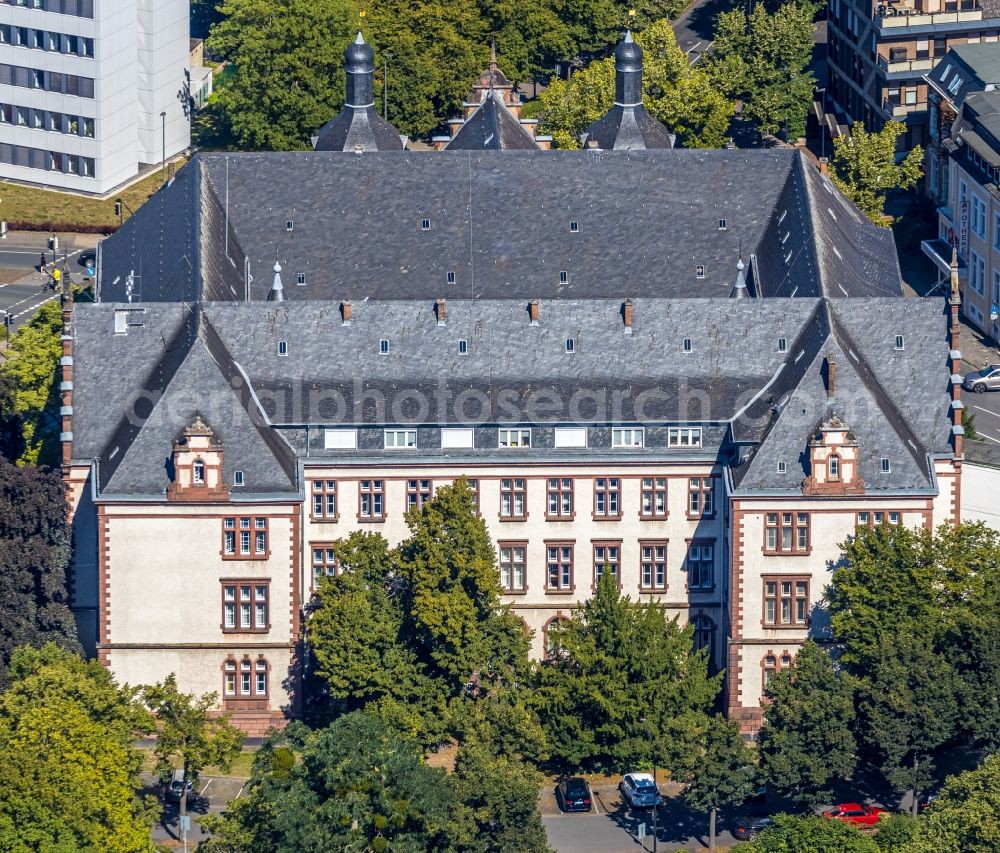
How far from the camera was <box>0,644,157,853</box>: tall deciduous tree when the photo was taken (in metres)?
186

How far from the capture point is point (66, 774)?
625 ft

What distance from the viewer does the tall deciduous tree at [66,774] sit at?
611ft

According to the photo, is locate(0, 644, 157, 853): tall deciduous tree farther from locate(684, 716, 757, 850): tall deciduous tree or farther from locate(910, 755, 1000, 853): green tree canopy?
locate(910, 755, 1000, 853): green tree canopy

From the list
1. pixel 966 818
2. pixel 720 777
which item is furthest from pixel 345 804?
pixel 966 818

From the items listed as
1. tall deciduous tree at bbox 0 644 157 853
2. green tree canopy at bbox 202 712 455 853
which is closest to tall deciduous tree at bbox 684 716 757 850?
green tree canopy at bbox 202 712 455 853

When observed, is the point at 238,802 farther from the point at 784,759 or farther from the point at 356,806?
the point at 784,759

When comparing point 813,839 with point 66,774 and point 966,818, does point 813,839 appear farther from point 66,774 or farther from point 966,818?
point 66,774

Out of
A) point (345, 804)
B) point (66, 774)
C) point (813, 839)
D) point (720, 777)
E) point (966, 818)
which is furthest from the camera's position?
point (720, 777)

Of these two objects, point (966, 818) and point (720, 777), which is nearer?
point (966, 818)

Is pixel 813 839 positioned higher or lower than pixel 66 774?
lower

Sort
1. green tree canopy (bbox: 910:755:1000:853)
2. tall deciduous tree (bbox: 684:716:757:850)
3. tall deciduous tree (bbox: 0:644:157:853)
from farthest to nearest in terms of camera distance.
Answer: tall deciduous tree (bbox: 684:716:757:850) → tall deciduous tree (bbox: 0:644:157:853) → green tree canopy (bbox: 910:755:1000:853)

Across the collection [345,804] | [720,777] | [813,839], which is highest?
[720,777]

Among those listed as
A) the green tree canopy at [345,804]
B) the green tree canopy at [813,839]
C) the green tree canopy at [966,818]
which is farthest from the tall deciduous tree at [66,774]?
the green tree canopy at [966,818]

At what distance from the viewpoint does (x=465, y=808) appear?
190 metres
